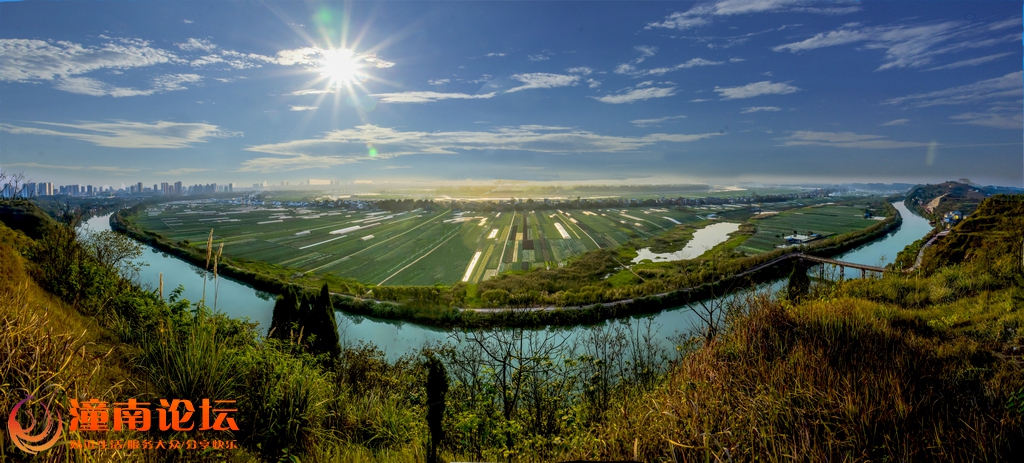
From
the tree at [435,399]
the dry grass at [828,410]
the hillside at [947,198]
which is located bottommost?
the tree at [435,399]

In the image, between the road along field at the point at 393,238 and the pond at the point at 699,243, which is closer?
the road along field at the point at 393,238

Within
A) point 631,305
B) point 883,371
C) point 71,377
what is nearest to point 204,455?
point 71,377

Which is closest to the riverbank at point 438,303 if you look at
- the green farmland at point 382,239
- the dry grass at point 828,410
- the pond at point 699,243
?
the green farmland at point 382,239

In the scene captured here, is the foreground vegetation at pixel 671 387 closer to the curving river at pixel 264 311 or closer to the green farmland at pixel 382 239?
the curving river at pixel 264 311

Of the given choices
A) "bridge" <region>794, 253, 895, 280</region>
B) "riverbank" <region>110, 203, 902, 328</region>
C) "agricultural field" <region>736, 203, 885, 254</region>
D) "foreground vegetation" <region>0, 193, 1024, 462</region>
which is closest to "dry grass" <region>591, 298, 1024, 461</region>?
"foreground vegetation" <region>0, 193, 1024, 462</region>

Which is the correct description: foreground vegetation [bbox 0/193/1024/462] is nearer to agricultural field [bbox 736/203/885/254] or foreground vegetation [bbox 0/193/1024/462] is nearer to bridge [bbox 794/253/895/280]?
bridge [bbox 794/253/895/280]

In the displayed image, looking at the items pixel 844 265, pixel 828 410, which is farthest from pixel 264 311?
pixel 844 265

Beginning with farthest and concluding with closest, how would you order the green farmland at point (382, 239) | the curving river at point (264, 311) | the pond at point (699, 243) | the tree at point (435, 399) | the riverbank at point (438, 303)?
the pond at point (699, 243), the green farmland at point (382, 239), the riverbank at point (438, 303), the curving river at point (264, 311), the tree at point (435, 399)

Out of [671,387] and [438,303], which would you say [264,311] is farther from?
[671,387]
